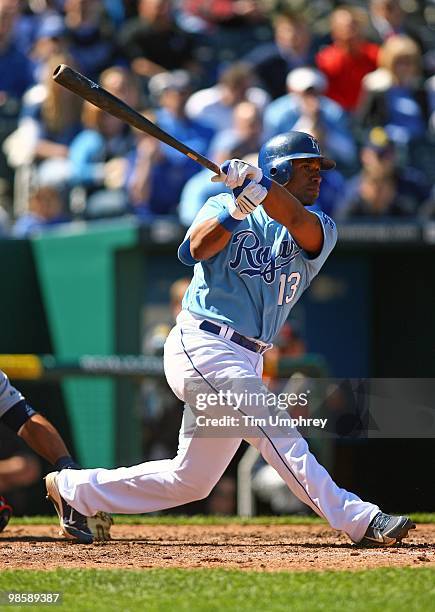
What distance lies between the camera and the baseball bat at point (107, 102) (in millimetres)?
5020

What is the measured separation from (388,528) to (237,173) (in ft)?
5.16

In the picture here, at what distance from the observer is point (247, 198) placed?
4.88 m

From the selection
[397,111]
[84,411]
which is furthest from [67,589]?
[397,111]

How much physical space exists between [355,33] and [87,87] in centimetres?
713

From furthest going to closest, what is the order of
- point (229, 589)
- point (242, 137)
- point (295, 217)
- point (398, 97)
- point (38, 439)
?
point (398, 97)
point (242, 137)
point (38, 439)
point (295, 217)
point (229, 589)

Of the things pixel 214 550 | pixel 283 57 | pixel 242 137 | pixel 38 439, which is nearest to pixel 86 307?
pixel 242 137

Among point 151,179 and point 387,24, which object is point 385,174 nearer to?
point 151,179

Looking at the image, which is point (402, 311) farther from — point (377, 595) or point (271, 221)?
point (377, 595)

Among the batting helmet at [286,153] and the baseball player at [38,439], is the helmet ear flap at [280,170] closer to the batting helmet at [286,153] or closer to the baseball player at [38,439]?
the batting helmet at [286,153]

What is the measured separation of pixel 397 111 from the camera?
37.6ft

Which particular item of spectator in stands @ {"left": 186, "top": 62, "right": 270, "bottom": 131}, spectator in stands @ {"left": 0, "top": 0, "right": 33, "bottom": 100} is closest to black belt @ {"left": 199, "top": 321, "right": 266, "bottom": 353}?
spectator in stands @ {"left": 186, "top": 62, "right": 270, "bottom": 131}

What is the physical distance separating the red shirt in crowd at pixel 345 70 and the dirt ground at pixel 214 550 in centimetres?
616

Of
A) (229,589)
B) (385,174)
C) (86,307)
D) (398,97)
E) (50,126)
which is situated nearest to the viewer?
(229,589)

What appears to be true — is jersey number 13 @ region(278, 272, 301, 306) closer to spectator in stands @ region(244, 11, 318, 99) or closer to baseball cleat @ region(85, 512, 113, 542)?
baseball cleat @ region(85, 512, 113, 542)
